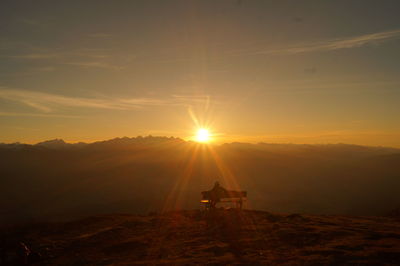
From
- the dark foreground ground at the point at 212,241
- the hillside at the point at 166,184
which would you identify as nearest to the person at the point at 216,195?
the dark foreground ground at the point at 212,241

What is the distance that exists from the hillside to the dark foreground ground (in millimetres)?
40851

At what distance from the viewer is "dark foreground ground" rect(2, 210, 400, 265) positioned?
33.4 feet

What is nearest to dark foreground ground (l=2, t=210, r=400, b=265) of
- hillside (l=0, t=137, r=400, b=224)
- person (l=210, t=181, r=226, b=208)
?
person (l=210, t=181, r=226, b=208)

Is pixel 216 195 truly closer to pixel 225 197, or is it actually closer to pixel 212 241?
pixel 225 197

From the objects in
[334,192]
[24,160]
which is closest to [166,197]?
[334,192]

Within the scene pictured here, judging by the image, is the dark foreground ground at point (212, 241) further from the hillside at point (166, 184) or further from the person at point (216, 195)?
the hillside at point (166, 184)

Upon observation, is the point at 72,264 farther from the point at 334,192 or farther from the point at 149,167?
the point at 149,167

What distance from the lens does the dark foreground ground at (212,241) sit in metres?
10.2

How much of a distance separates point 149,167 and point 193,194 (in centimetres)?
4372

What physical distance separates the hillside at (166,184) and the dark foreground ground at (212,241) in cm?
4085

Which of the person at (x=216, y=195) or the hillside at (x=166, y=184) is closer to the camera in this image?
the person at (x=216, y=195)

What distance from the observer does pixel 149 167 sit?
12456 centimetres

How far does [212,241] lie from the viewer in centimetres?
1298

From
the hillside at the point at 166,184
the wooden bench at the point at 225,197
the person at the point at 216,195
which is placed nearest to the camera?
the person at the point at 216,195
